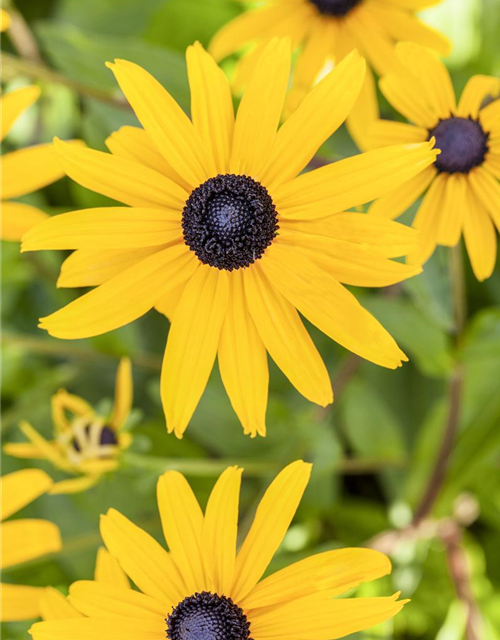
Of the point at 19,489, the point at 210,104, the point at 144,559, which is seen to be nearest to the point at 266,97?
the point at 210,104

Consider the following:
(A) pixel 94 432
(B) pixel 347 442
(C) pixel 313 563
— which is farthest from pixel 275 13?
(B) pixel 347 442

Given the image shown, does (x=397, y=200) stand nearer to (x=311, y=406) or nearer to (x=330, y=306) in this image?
(x=330, y=306)

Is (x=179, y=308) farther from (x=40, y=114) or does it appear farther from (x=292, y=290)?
(x=40, y=114)

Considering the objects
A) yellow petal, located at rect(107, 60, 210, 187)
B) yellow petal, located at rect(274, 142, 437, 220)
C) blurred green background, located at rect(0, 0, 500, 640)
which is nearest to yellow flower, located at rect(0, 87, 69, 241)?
blurred green background, located at rect(0, 0, 500, 640)

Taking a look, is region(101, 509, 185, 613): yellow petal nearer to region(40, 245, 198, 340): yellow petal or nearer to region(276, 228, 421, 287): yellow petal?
region(40, 245, 198, 340): yellow petal

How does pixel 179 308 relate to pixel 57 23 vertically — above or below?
below

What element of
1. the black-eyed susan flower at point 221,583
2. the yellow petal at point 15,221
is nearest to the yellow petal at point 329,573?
the black-eyed susan flower at point 221,583
